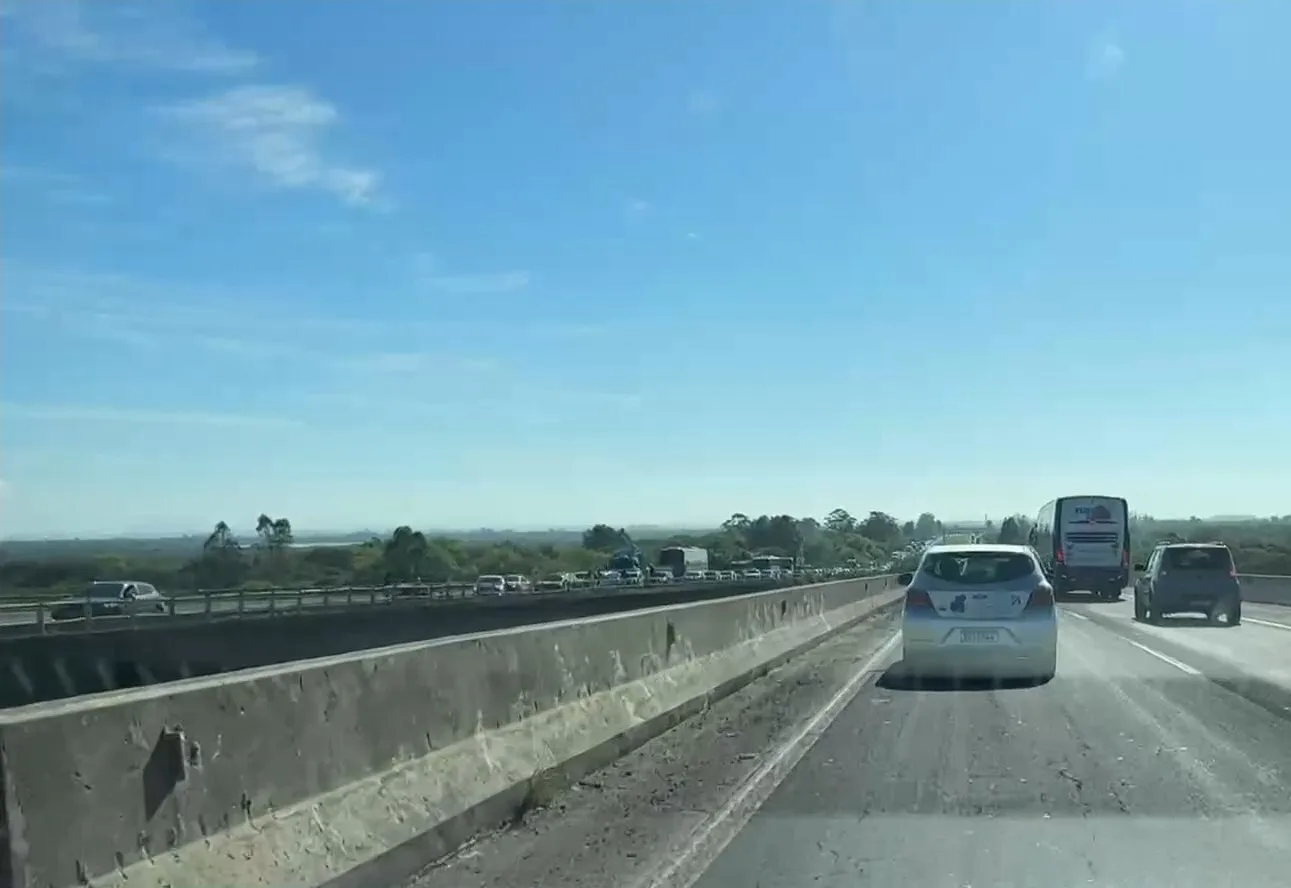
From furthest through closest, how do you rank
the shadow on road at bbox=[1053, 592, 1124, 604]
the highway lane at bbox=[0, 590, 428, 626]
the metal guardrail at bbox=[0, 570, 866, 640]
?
the shadow on road at bbox=[1053, 592, 1124, 604]
the highway lane at bbox=[0, 590, 428, 626]
the metal guardrail at bbox=[0, 570, 866, 640]

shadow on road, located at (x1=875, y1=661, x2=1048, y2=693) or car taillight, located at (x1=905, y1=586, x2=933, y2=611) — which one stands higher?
car taillight, located at (x1=905, y1=586, x2=933, y2=611)

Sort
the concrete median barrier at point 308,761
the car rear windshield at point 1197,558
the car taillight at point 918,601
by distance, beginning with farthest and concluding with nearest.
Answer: the car rear windshield at point 1197,558
the car taillight at point 918,601
the concrete median barrier at point 308,761

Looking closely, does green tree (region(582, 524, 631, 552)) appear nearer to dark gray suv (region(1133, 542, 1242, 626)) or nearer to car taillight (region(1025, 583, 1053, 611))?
dark gray suv (region(1133, 542, 1242, 626))

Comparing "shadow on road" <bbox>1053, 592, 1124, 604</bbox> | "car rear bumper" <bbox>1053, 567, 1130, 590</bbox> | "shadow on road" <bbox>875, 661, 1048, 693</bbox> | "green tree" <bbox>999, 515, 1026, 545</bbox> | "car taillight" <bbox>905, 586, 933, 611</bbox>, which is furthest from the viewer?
"green tree" <bbox>999, 515, 1026, 545</bbox>

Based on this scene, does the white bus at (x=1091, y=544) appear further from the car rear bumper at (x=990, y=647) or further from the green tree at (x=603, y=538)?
the green tree at (x=603, y=538)

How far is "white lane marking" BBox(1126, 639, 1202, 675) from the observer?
65.0 ft

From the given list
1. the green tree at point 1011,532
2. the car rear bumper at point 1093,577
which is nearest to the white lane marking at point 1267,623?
the car rear bumper at point 1093,577

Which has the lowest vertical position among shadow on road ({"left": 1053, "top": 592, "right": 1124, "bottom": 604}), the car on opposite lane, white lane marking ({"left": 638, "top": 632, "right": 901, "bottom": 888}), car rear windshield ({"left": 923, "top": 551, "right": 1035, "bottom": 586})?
shadow on road ({"left": 1053, "top": 592, "right": 1124, "bottom": 604})

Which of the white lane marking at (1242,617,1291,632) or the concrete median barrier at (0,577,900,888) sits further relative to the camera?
the white lane marking at (1242,617,1291,632)

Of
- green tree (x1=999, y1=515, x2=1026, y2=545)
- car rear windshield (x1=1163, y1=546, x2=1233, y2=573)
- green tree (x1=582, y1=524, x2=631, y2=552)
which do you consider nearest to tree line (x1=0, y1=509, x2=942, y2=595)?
green tree (x1=582, y1=524, x2=631, y2=552)

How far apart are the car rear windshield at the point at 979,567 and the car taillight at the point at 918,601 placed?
294 mm

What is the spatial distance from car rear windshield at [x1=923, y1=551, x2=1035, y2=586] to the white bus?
109 ft

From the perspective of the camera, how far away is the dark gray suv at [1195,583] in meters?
33.8

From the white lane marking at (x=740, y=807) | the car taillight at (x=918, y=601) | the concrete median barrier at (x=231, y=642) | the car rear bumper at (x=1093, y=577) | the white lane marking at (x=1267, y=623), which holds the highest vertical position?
the car taillight at (x=918, y=601)
